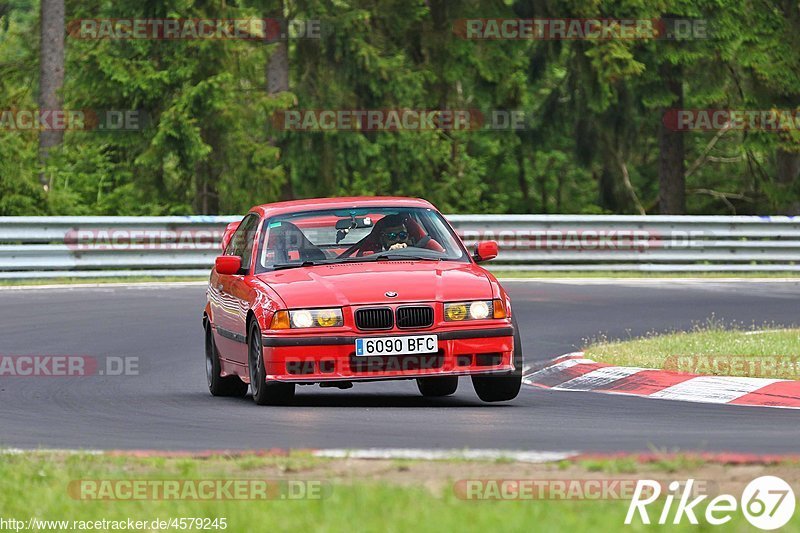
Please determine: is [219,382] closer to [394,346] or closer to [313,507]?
[394,346]

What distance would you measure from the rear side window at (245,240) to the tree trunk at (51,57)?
19881 millimetres

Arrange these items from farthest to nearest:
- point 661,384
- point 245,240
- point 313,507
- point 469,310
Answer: point 245,240 → point 661,384 → point 469,310 → point 313,507

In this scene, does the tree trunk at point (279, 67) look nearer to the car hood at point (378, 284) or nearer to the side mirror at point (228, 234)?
the side mirror at point (228, 234)

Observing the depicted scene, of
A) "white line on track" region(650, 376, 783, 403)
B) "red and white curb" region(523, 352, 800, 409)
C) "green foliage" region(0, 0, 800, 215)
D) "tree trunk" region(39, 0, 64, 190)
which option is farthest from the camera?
"tree trunk" region(39, 0, 64, 190)

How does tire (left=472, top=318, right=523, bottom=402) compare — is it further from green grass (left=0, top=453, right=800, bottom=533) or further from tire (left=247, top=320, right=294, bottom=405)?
green grass (left=0, top=453, right=800, bottom=533)

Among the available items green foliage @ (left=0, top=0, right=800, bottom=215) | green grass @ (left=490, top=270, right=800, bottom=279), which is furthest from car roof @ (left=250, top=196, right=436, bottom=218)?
green foliage @ (left=0, top=0, right=800, bottom=215)

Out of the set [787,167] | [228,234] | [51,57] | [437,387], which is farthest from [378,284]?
[787,167]

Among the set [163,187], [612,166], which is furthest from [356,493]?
[612,166]

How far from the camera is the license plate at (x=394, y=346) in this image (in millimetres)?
10727

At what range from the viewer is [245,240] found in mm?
13039

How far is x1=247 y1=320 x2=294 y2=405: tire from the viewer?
11.1 meters

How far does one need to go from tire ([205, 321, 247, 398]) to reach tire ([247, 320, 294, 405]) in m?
1.12

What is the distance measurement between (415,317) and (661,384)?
2475 mm

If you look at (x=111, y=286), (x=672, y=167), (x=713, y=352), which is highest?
(x=672, y=167)
